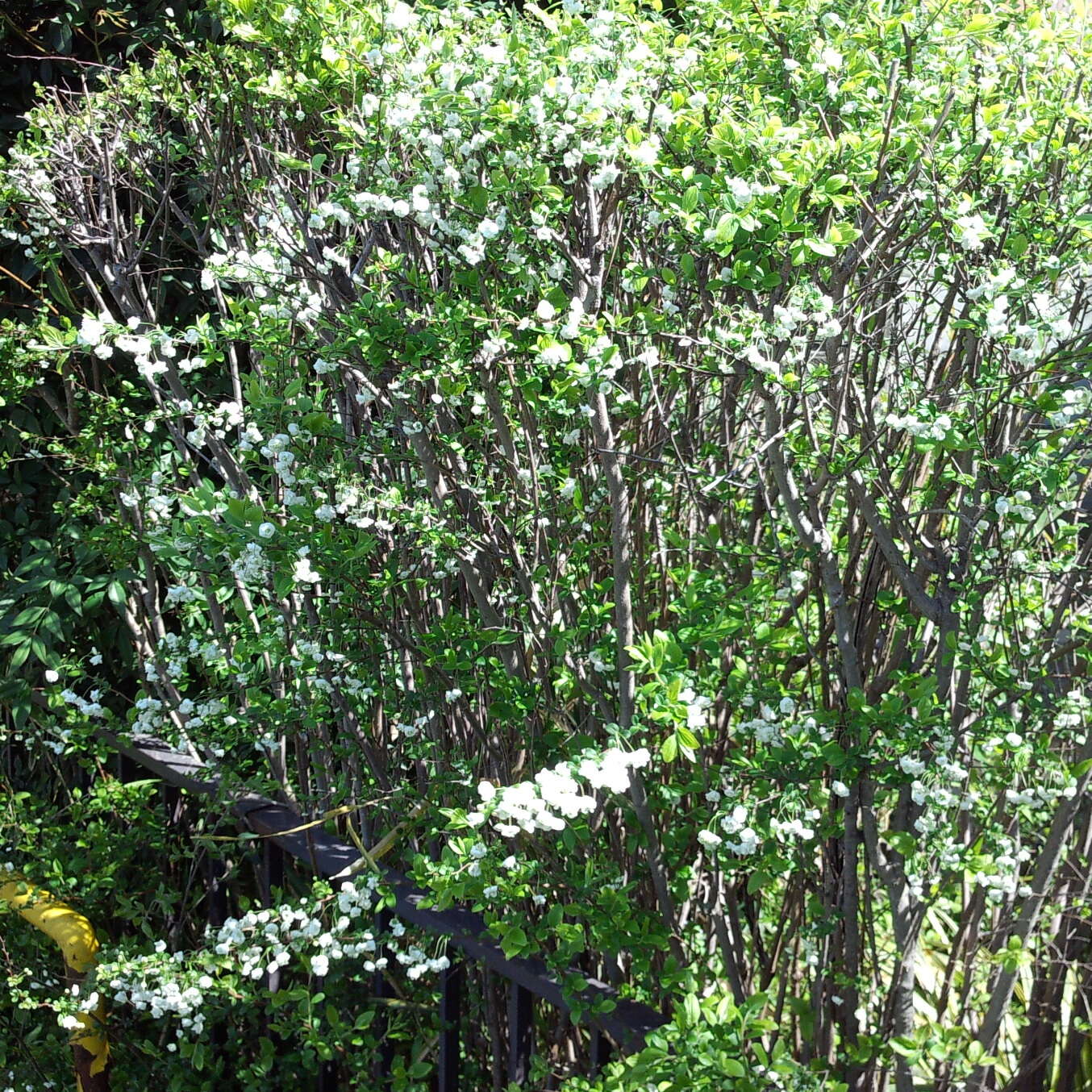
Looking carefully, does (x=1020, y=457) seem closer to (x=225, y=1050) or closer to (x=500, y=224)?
(x=500, y=224)

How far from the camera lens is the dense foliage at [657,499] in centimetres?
179

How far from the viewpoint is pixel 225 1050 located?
3.18 m

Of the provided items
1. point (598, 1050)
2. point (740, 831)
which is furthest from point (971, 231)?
point (598, 1050)

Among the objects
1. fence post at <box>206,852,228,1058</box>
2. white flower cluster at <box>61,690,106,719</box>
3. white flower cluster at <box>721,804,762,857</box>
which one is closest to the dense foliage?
white flower cluster at <box>721,804,762,857</box>

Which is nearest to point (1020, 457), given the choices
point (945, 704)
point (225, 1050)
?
point (945, 704)

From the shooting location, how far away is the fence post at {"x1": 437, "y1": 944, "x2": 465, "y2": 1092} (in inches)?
95.6

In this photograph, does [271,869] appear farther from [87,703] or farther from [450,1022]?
[87,703]

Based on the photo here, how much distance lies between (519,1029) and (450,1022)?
248mm

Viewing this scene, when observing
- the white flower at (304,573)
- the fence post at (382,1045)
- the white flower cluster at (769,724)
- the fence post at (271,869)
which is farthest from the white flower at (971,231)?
the fence post at (271,869)

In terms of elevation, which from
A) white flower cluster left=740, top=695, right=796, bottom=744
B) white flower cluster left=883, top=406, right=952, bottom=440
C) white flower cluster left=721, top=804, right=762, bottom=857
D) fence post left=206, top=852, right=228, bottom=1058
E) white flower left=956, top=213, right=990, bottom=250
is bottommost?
fence post left=206, top=852, right=228, bottom=1058

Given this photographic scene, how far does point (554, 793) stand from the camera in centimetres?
161

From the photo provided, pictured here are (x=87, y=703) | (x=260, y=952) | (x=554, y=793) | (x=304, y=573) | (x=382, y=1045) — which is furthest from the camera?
(x=87, y=703)

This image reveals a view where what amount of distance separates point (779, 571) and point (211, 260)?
1294mm

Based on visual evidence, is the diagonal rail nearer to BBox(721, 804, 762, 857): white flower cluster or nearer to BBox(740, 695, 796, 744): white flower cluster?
BBox(721, 804, 762, 857): white flower cluster
